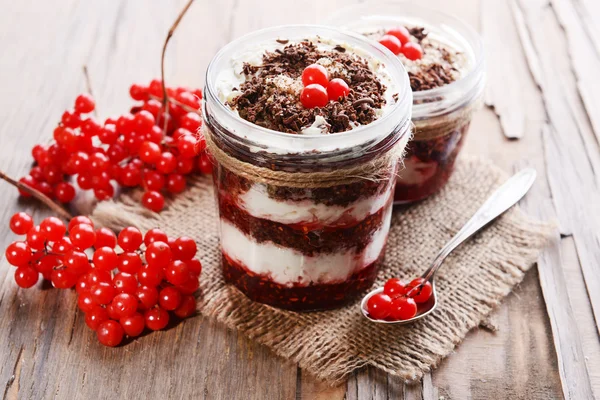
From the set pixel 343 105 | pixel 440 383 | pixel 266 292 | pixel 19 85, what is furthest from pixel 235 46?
pixel 19 85

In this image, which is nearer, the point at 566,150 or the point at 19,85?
the point at 566,150

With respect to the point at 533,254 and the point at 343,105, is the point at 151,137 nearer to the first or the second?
the point at 343,105

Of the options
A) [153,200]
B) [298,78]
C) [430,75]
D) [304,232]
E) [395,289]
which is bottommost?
[153,200]

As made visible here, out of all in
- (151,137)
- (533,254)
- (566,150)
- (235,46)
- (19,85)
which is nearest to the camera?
(235,46)

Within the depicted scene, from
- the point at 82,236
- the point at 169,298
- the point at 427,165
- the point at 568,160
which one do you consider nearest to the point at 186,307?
the point at 169,298

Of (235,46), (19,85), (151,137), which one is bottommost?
(19,85)

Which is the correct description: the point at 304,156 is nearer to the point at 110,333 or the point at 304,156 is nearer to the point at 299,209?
the point at 299,209

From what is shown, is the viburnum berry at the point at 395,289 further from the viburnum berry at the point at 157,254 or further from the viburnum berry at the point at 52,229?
the viburnum berry at the point at 52,229

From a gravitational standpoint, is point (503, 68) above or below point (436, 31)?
below
